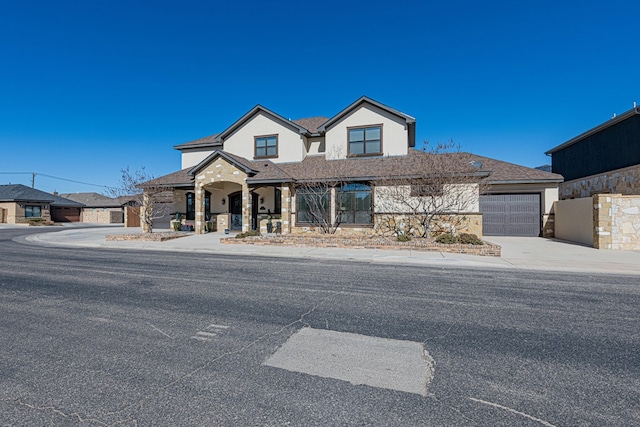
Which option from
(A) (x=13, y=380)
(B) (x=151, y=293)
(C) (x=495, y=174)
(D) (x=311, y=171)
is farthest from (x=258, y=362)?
(C) (x=495, y=174)

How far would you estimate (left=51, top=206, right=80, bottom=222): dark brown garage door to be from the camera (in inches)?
1687

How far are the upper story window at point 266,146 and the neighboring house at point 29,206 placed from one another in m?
35.1

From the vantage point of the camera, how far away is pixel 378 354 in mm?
3766

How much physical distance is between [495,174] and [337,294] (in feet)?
51.7

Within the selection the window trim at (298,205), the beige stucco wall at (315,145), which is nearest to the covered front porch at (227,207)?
the window trim at (298,205)

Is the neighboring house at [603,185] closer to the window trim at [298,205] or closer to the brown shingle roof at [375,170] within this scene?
the brown shingle roof at [375,170]

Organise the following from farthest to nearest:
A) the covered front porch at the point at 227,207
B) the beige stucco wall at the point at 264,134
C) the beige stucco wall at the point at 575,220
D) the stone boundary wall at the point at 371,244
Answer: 1. the beige stucco wall at the point at 264,134
2. the covered front porch at the point at 227,207
3. the beige stucco wall at the point at 575,220
4. the stone boundary wall at the point at 371,244

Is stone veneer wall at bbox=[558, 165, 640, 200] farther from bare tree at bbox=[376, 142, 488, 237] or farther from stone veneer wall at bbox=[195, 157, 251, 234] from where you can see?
stone veneer wall at bbox=[195, 157, 251, 234]

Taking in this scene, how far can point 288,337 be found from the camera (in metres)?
4.27

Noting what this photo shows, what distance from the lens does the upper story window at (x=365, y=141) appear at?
19.8 m

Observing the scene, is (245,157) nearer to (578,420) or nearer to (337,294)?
(337,294)

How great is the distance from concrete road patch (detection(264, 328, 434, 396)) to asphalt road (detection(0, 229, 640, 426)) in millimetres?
124

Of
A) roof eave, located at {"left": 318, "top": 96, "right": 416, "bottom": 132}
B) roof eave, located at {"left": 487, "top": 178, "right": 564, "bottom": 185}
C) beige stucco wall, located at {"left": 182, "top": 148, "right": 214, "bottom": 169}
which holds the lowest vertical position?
roof eave, located at {"left": 487, "top": 178, "right": 564, "bottom": 185}

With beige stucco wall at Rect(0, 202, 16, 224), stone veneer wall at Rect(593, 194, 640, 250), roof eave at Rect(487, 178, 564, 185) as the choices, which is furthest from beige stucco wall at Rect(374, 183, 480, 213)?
beige stucco wall at Rect(0, 202, 16, 224)
